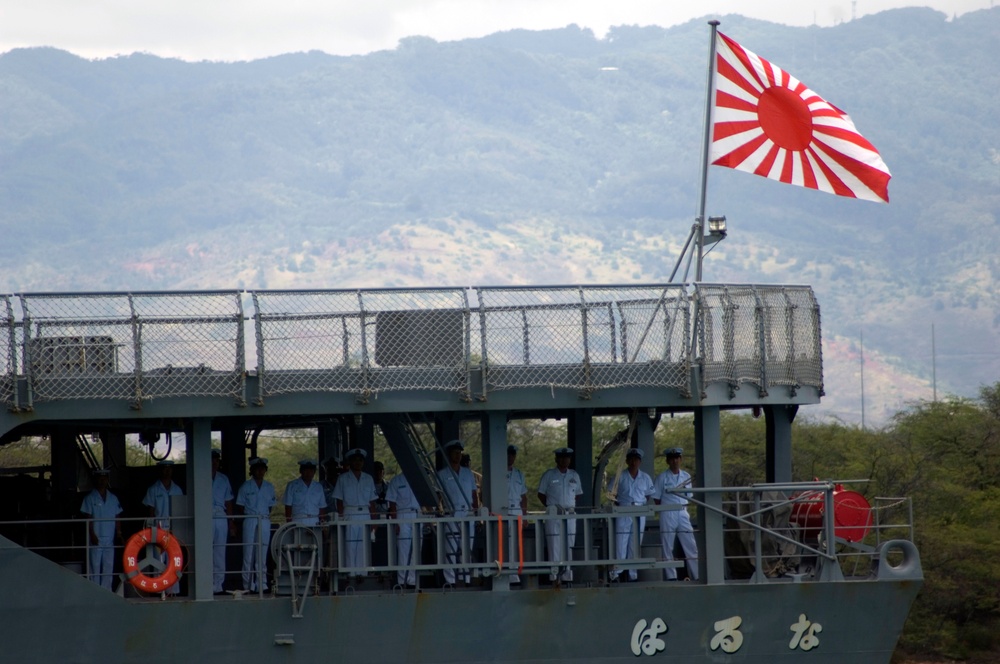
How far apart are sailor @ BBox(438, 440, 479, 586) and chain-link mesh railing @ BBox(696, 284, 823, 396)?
2859 mm

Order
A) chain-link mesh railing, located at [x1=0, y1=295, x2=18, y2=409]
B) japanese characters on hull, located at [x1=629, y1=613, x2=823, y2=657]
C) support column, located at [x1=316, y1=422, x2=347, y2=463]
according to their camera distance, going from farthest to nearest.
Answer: support column, located at [x1=316, y1=422, x2=347, y2=463] < japanese characters on hull, located at [x1=629, y1=613, x2=823, y2=657] < chain-link mesh railing, located at [x1=0, y1=295, x2=18, y2=409]

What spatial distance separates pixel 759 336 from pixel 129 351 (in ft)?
21.5

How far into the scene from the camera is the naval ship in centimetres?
1408

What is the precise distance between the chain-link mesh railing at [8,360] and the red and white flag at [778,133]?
26.0 feet

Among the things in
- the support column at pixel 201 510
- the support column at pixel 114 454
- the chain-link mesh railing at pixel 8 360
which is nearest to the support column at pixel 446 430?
the support column at pixel 201 510

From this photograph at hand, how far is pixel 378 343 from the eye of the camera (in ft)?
48.5

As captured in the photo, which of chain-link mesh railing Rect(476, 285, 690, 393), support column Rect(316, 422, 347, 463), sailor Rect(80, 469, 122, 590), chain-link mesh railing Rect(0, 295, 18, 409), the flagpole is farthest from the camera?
support column Rect(316, 422, 347, 463)

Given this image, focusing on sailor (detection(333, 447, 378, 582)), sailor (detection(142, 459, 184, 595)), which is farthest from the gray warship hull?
sailor (detection(142, 459, 184, 595))

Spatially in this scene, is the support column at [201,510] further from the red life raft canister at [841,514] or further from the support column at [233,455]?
the red life raft canister at [841,514]

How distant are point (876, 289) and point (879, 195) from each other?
477 ft

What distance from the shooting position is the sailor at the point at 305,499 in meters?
15.5

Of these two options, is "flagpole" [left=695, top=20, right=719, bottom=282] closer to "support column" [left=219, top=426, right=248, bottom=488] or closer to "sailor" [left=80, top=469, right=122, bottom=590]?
"support column" [left=219, top=426, right=248, bottom=488]

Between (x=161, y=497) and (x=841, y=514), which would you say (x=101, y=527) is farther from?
(x=841, y=514)

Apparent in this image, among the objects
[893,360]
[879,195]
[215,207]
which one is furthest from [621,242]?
[879,195]
